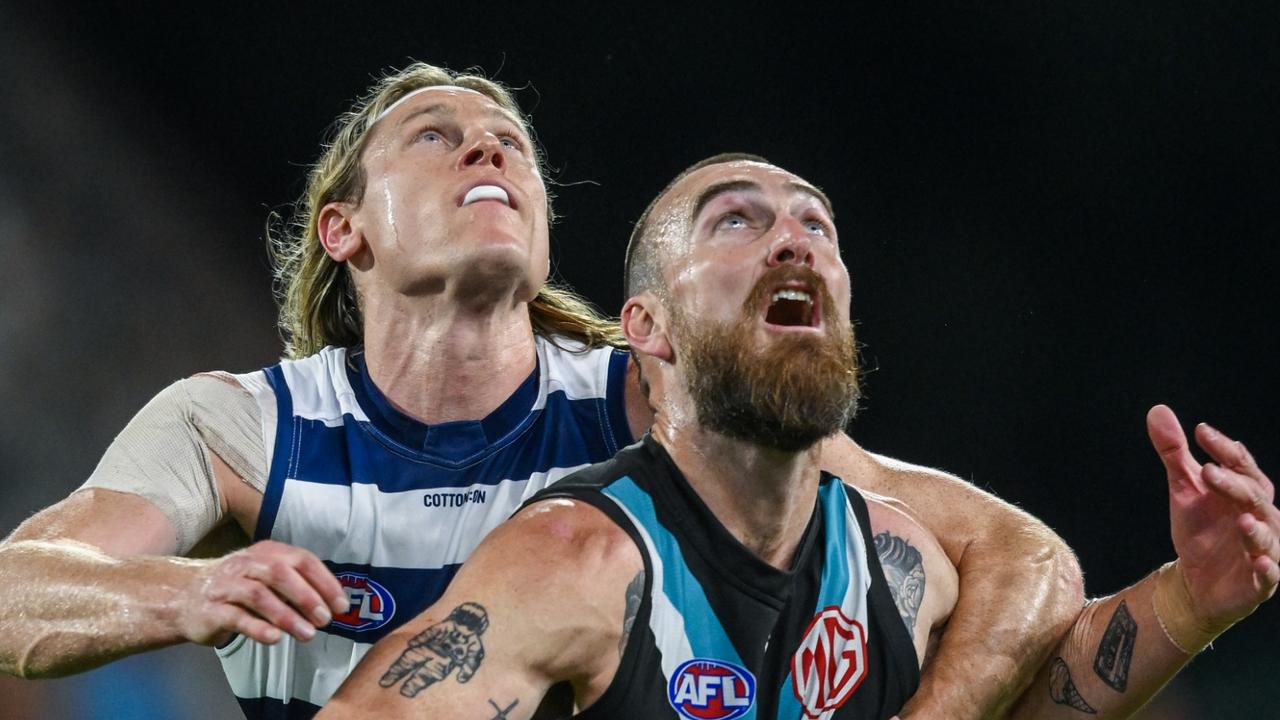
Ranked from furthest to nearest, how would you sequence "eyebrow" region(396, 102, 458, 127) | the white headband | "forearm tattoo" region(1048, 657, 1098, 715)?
the white headband
"eyebrow" region(396, 102, 458, 127)
"forearm tattoo" region(1048, 657, 1098, 715)

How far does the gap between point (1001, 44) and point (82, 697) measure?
495cm

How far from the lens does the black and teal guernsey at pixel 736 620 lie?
230 cm

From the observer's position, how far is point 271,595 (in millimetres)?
1975

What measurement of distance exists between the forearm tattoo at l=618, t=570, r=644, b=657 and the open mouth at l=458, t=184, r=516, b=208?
1162 millimetres

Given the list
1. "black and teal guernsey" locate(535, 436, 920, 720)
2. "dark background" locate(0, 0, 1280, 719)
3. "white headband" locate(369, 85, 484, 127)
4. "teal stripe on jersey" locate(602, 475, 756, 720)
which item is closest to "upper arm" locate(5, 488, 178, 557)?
"black and teal guernsey" locate(535, 436, 920, 720)

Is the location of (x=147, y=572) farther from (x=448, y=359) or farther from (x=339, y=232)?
(x=339, y=232)

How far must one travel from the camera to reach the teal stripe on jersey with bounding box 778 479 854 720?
7.89 ft

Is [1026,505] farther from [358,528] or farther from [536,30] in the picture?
[358,528]

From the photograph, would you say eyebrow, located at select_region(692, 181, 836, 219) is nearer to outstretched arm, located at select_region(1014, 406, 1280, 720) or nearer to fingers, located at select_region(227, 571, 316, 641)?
outstretched arm, located at select_region(1014, 406, 1280, 720)

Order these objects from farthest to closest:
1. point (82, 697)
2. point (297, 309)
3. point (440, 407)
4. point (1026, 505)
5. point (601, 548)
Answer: point (1026, 505), point (82, 697), point (297, 309), point (440, 407), point (601, 548)

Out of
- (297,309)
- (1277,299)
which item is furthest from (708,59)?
(297,309)

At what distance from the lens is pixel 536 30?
6637 mm

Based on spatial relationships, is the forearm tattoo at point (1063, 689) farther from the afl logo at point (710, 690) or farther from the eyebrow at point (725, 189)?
the eyebrow at point (725, 189)

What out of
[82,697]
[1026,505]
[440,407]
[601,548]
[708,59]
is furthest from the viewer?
[708,59]
